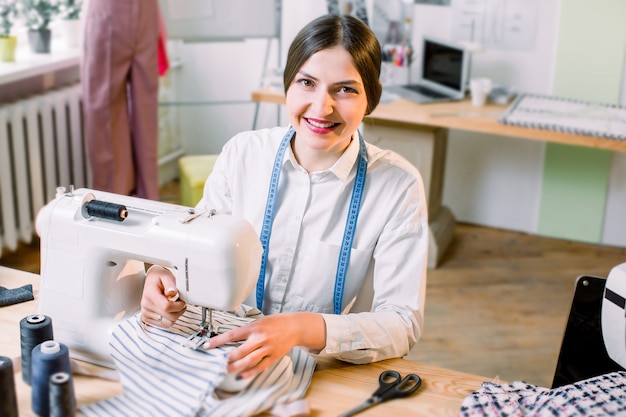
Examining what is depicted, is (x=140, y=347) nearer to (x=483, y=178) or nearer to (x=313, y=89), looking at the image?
(x=313, y=89)

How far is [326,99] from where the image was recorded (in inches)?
59.7

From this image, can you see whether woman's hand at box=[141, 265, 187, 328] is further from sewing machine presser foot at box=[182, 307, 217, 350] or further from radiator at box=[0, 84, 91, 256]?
radiator at box=[0, 84, 91, 256]

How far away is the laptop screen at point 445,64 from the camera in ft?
12.3

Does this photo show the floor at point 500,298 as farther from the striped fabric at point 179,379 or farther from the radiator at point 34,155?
the striped fabric at point 179,379

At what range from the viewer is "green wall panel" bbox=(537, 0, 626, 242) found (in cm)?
379

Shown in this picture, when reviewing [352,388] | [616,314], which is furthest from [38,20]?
[616,314]

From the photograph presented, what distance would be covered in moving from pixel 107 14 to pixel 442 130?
1.71 m

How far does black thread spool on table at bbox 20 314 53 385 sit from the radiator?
2.19 metres

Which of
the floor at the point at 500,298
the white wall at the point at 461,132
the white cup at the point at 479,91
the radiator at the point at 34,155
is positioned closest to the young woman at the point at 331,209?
the floor at the point at 500,298

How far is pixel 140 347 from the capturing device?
1.34 metres

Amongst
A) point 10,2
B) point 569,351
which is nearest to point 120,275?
point 569,351

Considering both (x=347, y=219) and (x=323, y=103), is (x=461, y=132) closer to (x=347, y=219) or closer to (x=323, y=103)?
(x=347, y=219)

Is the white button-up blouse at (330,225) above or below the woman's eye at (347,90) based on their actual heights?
below

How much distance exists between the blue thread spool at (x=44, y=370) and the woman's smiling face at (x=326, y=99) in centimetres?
65
